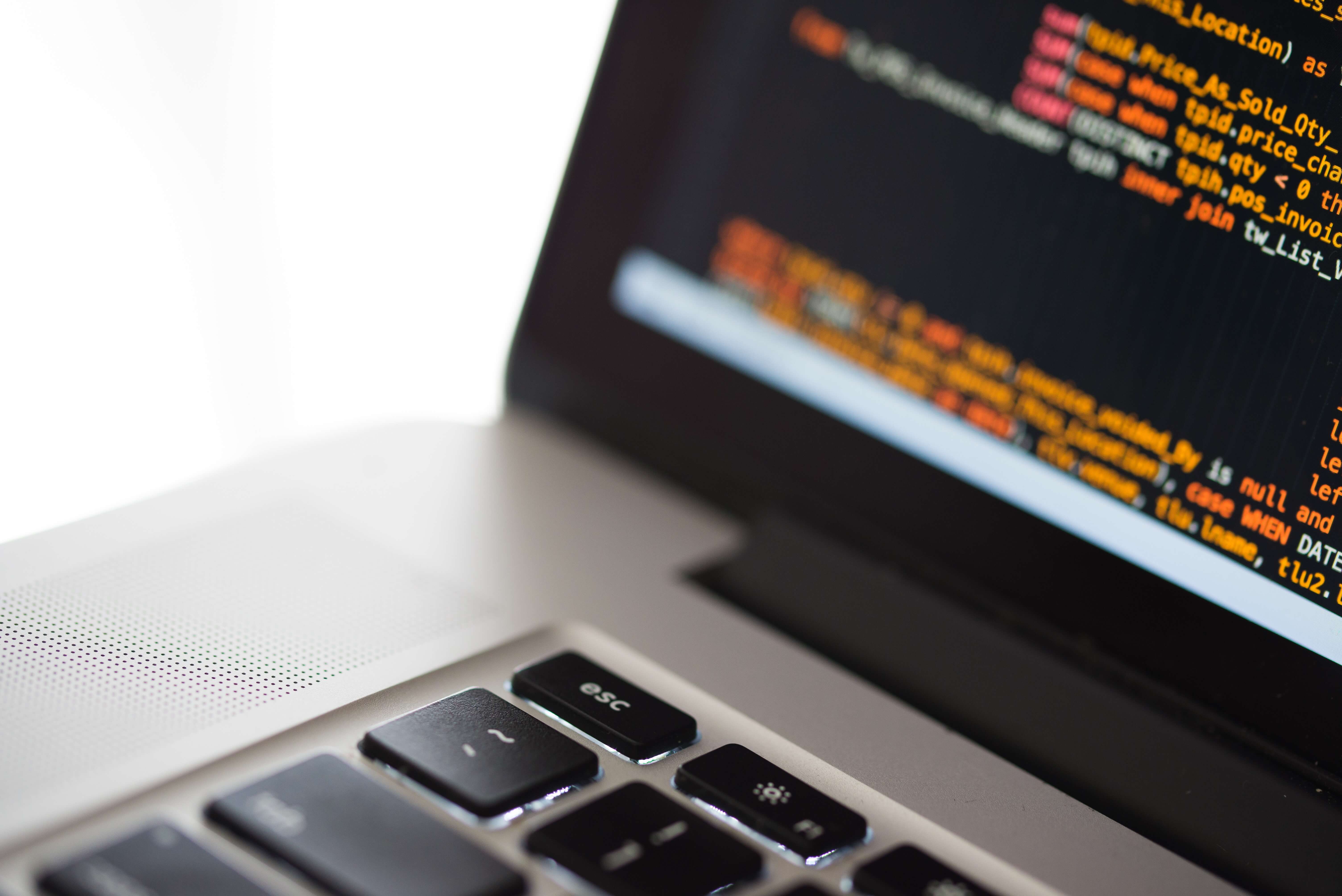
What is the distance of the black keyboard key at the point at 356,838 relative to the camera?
14.8 inches

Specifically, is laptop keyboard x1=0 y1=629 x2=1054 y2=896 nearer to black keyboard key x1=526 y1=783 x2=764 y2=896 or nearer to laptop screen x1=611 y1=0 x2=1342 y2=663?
black keyboard key x1=526 y1=783 x2=764 y2=896

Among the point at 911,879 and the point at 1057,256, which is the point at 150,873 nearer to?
the point at 911,879

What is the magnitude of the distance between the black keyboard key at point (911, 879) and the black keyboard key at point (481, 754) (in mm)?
97

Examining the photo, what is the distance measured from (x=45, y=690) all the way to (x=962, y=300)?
0.39 m

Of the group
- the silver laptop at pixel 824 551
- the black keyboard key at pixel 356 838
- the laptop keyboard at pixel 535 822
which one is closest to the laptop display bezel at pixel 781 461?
the silver laptop at pixel 824 551

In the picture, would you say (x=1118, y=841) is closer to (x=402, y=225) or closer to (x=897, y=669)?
(x=897, y=669)

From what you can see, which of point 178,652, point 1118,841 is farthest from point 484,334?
point 1118,841

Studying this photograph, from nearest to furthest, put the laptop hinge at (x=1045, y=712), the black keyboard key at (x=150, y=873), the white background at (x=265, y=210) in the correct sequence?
the black keyboard key at (x=150, y=873)
the laptop hinge at (x=1045, y=712)
the white background at (x=265, y=210)

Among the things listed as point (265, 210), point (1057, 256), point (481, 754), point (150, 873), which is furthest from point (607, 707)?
point (265, 210)

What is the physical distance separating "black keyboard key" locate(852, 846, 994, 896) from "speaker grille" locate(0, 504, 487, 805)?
20cm

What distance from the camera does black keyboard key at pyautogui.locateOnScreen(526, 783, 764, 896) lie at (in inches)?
15.4

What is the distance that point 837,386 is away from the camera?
602 millimetres

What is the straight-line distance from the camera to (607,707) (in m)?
0.46

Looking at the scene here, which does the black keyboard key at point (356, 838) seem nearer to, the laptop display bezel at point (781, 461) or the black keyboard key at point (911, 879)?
the black keyboard key at point (911, 879)
